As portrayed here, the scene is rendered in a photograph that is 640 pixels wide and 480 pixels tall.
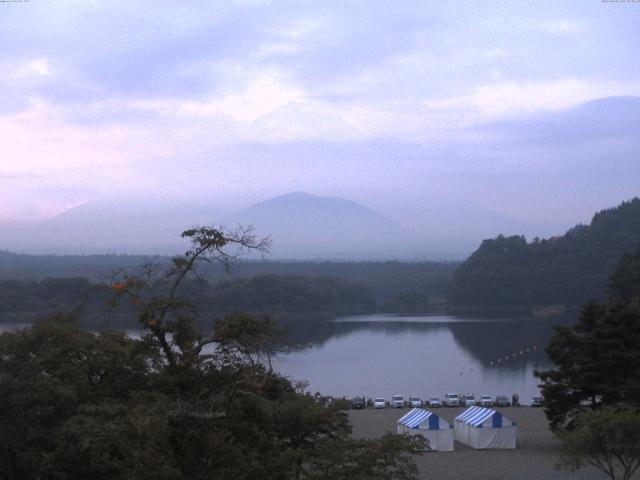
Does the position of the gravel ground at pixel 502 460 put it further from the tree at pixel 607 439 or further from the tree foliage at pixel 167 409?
the tree foliage at pixel 167 409

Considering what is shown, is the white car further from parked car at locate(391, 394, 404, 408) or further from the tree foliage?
the tree foliage

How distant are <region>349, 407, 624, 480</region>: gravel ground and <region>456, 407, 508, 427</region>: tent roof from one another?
36 cm

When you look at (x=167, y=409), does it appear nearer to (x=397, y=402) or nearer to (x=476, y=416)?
(x=476, y=416)

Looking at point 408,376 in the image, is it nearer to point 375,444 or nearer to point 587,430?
point 587,430

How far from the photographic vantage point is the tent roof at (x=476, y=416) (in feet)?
37.1

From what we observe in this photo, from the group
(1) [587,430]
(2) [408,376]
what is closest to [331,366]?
(2) [408,376]

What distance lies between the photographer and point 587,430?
314 inches

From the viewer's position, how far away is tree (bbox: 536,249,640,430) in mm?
10891

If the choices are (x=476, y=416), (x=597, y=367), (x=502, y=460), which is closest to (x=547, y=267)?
(x=476, y=416)

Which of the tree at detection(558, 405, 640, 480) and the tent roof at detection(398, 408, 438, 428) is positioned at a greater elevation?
the tree at detection(558, 405, 640, 480)

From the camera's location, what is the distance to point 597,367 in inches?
432

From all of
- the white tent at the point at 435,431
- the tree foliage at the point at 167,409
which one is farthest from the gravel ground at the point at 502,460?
the tree foliage at the point at 167,409

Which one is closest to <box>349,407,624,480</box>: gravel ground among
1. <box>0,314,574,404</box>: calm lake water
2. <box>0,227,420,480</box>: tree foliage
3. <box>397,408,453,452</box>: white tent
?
<box>397,408,453,452</box>: white tent

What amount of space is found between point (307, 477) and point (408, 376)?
17.2 metres
